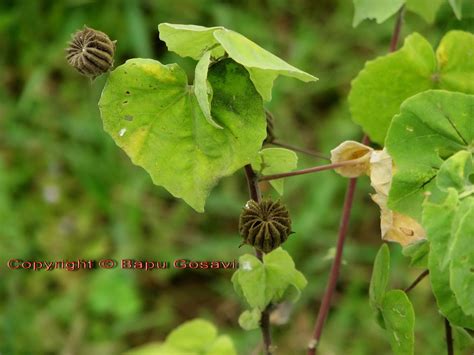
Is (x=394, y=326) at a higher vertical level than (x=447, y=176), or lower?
lower

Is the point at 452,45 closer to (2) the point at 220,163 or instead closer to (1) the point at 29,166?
(2) the point at 220,163

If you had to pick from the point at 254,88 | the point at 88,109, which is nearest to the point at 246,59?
the point at 254,88

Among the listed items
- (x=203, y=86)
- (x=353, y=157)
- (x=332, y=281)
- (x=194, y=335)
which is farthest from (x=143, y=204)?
(x=203, y=86)

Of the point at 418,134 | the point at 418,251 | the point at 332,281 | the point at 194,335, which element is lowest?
the point at 194,335

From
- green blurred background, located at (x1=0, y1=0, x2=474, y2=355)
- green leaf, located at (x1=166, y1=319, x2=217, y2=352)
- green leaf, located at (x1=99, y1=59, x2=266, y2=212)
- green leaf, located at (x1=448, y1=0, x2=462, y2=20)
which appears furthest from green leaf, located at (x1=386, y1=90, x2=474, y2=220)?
green blurred background, located at (x1=0, y1=0, x2=474, y2=355)

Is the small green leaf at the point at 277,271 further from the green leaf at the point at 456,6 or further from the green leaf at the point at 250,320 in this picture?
the green leaf at the point at 456,6

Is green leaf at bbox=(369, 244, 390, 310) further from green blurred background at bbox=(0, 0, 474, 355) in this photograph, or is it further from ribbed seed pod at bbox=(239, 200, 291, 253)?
green blurred background at bbox=(0, 0, 474, 355)

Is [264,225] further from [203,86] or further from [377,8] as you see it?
[377,8]
